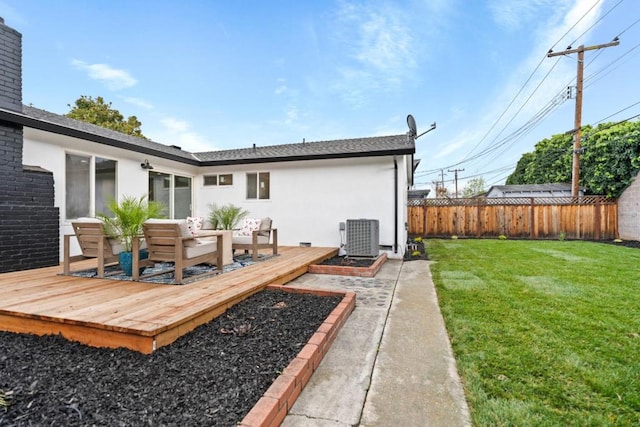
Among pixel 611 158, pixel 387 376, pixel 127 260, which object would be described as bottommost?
pixel 387 376

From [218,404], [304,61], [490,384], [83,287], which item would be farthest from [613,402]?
[304,61]

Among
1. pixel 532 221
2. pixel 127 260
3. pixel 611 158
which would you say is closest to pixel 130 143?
pixel 127 260

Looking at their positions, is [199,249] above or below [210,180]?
below

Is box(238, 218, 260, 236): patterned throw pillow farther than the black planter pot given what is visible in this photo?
Yes

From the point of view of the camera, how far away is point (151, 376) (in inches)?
76.9

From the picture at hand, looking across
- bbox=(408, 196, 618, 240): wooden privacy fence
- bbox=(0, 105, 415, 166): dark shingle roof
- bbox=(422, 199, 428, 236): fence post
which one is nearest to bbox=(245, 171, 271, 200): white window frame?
bbox=(0, 105, 415, 166): dark shingle roof

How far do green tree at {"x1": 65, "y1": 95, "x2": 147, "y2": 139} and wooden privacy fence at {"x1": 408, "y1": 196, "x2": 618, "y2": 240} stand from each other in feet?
58.5

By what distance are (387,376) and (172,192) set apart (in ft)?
27.5

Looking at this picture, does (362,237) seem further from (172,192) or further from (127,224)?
(172,192)

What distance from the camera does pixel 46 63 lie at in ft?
32.8

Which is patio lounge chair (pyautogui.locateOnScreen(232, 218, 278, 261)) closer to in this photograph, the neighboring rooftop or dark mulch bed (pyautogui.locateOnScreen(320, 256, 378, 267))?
dark mulch bed (pyautogui.locateOnScreen(320, 256, 378, 267))

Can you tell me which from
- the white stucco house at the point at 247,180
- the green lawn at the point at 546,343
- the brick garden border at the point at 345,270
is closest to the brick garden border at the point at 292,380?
the green lawn at the point at 546,343

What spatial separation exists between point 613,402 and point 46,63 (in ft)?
49.8

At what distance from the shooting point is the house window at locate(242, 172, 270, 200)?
352 inches
